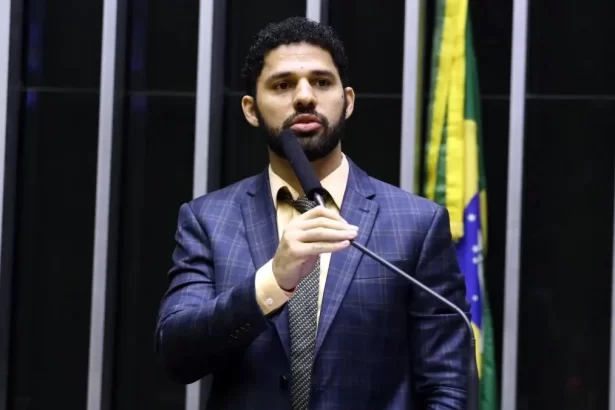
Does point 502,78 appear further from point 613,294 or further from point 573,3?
point 613,294

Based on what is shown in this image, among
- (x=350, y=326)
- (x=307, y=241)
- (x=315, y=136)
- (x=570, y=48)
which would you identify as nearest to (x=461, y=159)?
(x=570, y=48)

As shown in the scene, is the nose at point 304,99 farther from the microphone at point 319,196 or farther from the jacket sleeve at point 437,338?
the jacket sleeve at point 437,338

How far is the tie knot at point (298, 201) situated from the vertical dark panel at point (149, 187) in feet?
7.07

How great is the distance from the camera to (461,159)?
12.8 ft

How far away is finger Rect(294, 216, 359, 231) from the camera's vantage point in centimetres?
172

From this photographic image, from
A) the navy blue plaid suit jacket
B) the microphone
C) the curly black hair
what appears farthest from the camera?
the curly black hair

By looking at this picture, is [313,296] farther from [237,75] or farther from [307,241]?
[237,75]

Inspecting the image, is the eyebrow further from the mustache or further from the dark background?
the dark background

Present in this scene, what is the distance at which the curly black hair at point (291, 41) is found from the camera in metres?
2.24

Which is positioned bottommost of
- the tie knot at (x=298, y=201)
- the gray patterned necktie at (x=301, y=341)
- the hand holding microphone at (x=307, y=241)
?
the gray patterned necktie at (x=301, y=341)

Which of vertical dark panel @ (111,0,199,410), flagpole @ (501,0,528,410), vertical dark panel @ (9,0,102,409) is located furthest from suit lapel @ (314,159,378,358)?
vertical dark panel @ (9,0,102,409)

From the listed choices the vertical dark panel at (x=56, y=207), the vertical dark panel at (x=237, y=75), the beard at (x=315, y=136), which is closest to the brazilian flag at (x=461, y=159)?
the vertical dark panel at (x=237, y=75)

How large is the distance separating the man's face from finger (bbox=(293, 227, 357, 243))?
0.38 meters

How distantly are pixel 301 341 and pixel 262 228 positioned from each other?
27 centimetres
